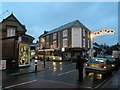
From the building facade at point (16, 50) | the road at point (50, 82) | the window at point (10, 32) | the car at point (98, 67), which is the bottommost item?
the road at point (50, 82)

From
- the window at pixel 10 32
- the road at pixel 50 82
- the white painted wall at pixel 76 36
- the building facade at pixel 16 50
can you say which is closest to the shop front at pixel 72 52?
the white painted wall at pixel 76 36

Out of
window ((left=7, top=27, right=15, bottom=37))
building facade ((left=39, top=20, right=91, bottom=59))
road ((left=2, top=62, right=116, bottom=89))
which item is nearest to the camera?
road ((left=2, top=62, right=116, bottom=89))

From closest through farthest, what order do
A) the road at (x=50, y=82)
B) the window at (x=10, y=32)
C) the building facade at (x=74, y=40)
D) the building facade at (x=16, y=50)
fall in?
the road at (x=50, y=82) < the building facade at (x=16, y=50) < the window at (x=10, y=32) < the building facade at (x=74, y=40)

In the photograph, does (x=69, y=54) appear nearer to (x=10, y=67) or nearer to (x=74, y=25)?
(x=74, y=25)

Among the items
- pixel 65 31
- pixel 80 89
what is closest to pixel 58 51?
pixel 65 31

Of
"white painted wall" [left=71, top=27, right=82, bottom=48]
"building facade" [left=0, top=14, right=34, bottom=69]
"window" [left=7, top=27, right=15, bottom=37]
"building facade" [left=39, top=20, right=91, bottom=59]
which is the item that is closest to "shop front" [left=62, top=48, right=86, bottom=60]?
"building facade" [left=39, top=20, right=91, bottom=59]

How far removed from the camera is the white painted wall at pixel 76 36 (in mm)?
37938

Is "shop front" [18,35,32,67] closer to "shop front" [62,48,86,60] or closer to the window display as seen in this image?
the window display

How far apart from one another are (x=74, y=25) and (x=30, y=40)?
22351 mm

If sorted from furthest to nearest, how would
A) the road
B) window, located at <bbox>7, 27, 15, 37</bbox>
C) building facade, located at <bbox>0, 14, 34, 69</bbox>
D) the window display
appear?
window, located at <bbox>7, 27, 15, 37</bbox> → the window display → building facade, located at <bbox>0, 14, 34, 69</bbox> → the road

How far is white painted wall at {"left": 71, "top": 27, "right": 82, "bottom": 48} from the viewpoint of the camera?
37938mm

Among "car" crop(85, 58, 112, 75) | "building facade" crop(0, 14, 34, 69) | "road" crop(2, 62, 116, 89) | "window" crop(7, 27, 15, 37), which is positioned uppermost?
"window" crop(7, 27, 15, 37)

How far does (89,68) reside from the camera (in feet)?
36.1

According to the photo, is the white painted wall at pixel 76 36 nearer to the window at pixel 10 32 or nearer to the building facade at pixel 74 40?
the building facade at pixel 74 40
